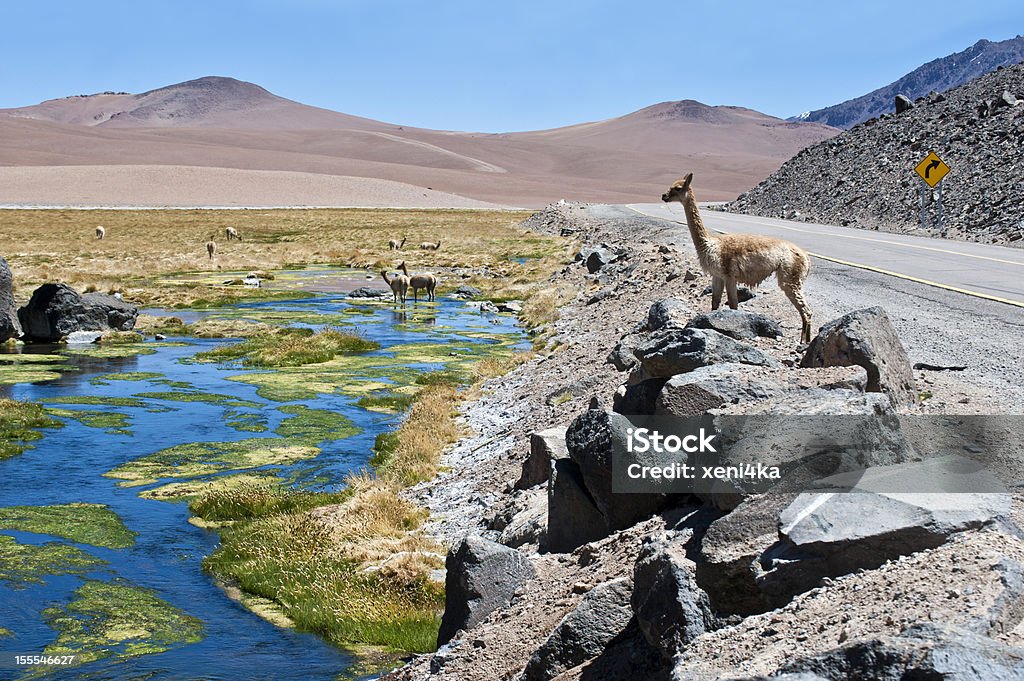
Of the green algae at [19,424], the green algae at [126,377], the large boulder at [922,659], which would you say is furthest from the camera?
the green algae at [126,377]

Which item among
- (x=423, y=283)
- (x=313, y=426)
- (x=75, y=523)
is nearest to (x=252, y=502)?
(x=75, y=523)

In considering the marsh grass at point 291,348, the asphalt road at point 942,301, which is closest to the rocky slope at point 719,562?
the asphalt road at point 942,301

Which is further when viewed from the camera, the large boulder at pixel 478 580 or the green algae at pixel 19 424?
the green algae at pixel 19 424

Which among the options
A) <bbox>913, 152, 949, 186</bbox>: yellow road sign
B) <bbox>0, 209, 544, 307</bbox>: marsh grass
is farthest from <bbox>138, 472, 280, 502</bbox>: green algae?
<bbox>913, 152, 949, 186</bbox>: yellow road sign

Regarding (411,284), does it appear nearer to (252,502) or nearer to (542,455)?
(252,502)

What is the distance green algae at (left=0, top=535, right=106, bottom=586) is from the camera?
1004cm

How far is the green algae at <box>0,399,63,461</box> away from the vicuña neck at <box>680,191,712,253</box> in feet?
32.5

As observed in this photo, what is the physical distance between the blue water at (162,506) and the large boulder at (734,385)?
3524 mm

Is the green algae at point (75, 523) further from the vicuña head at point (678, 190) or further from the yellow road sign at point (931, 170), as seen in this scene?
the yellow road sign at point (931, 170)

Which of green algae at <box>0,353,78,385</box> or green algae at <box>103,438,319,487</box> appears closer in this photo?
green algae at <box>103,438,319,487</box>

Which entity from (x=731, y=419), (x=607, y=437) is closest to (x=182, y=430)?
(x=607, y=437)

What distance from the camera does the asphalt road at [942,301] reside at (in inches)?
387

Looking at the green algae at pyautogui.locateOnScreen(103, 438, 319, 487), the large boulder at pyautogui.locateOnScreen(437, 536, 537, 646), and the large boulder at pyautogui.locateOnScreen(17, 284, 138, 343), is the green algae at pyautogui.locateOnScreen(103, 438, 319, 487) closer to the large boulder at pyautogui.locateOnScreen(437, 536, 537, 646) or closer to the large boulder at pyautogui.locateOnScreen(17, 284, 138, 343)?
Answer: the large boulder at pyautogui.locateOnScreen(437, 536, 537, 646)

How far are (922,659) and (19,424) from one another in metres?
15.3
